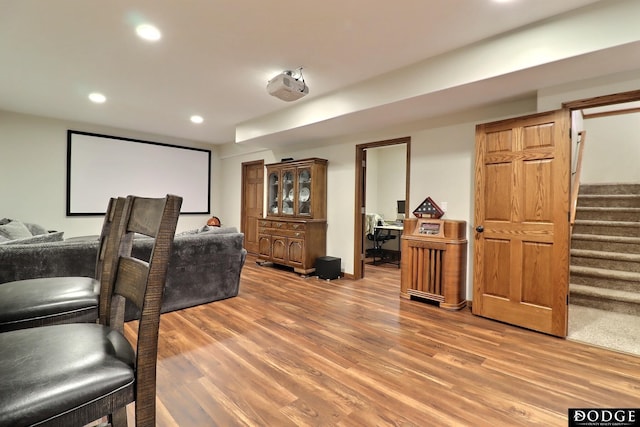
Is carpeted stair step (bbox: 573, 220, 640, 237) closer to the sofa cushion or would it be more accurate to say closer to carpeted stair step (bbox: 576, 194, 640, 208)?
carpeted stair step (bbox: 576, 194, 640, 208)

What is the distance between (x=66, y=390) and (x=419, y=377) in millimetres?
1858

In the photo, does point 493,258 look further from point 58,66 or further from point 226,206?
point 226,206

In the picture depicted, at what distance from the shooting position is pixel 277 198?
5.36m

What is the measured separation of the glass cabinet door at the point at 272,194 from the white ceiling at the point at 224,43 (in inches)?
62.4

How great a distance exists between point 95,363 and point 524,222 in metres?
3.21

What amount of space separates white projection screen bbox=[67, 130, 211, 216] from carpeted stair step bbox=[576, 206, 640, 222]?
234 inches

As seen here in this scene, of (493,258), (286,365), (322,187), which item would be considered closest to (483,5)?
(493,258)

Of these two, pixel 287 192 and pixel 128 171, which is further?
pixel 128 171

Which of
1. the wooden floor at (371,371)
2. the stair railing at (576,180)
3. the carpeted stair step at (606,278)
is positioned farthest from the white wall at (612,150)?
the wooden floor at (371,371)

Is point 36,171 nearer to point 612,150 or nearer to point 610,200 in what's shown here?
point 610,200

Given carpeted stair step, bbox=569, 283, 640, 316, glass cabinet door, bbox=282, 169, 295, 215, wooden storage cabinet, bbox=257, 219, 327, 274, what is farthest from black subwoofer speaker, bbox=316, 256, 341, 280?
carpeted stair step, bbox=569, 283, 640, 316

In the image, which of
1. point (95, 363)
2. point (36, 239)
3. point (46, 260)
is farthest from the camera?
point (36, 239)

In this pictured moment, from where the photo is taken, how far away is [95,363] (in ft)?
2.72

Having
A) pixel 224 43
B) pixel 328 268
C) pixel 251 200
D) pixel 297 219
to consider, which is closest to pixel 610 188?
pixel 328 268
